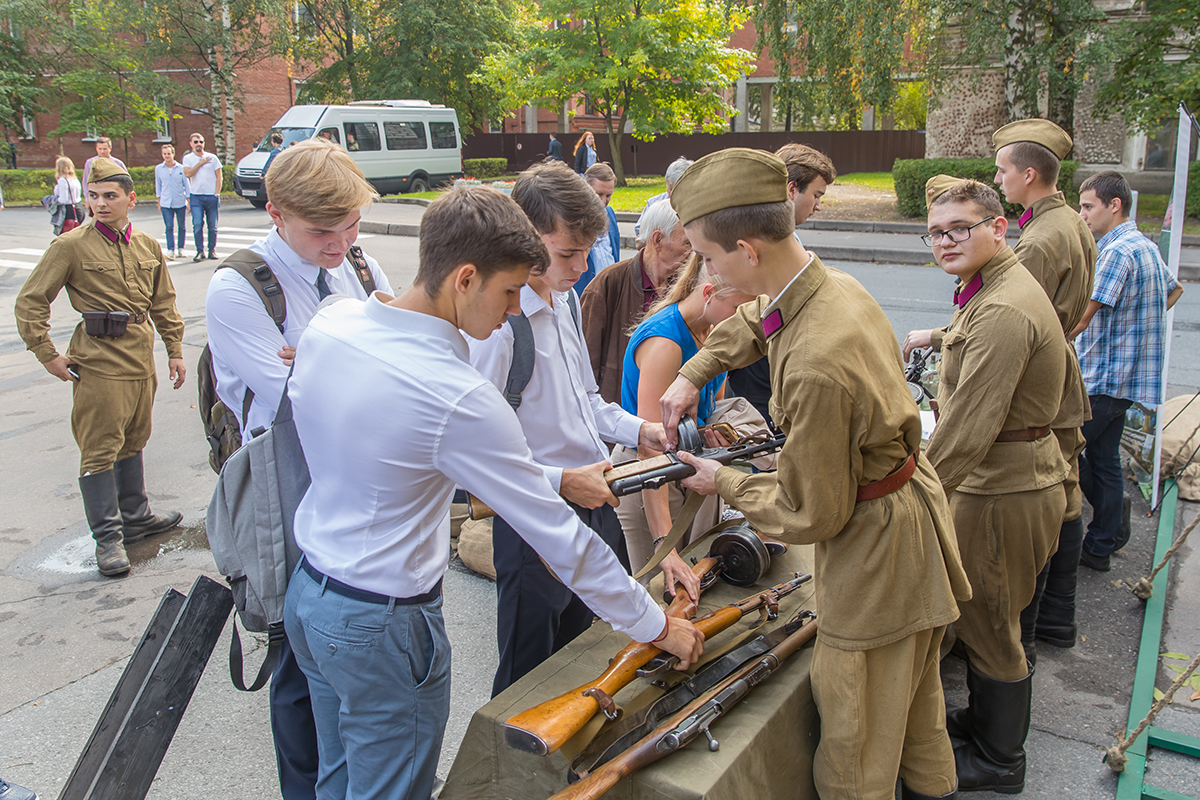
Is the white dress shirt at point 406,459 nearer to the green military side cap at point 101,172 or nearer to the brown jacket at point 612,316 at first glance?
the brown jacket at point 612,316

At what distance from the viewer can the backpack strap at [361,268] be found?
340 cm

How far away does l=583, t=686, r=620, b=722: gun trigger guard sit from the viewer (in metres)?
2.12

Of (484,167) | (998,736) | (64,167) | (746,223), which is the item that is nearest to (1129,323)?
(998,736)

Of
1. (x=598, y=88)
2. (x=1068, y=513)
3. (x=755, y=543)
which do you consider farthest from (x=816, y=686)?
(x=598, y=88)

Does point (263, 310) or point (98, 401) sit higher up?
point (263, 310)

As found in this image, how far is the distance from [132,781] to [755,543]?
2.08 m

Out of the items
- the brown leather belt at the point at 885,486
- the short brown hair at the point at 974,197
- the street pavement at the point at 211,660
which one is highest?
the short brown hair at the point at 974,197

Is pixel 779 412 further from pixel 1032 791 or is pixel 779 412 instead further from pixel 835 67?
pixel 835 67

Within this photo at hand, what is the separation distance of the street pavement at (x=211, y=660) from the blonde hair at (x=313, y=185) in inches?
51.1

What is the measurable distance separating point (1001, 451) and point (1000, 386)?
0.31 m

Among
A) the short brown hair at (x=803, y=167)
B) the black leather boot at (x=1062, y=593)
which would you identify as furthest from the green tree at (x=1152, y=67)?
the black leather boot at (x=1062, y=593)

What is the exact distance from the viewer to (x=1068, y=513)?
11.6 feet

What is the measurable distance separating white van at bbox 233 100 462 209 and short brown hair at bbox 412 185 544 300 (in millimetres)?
21719

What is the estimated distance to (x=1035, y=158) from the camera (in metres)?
4.07
